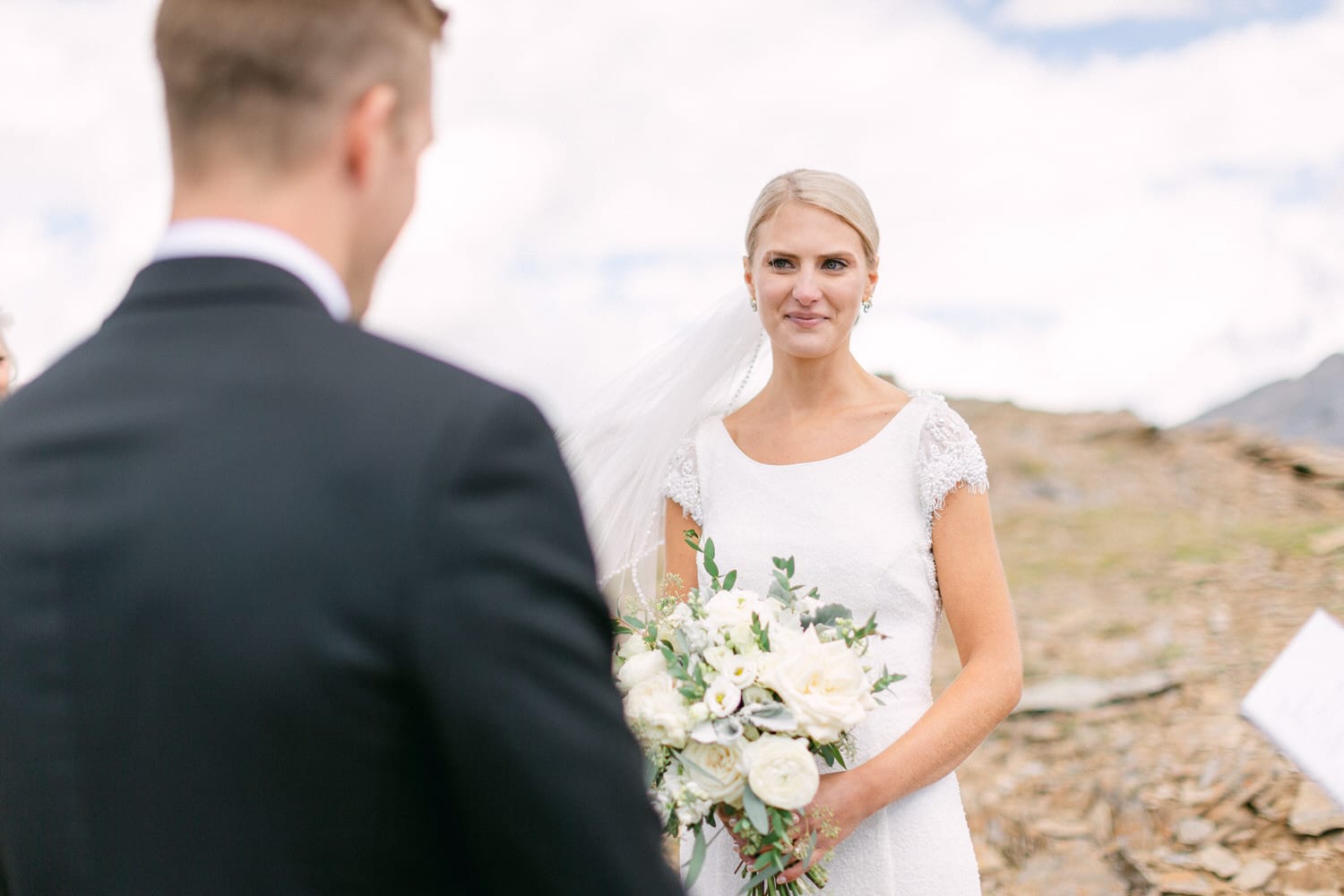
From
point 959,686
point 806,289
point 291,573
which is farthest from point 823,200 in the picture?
point 291,573

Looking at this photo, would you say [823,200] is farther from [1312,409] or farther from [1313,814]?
[1312,409]

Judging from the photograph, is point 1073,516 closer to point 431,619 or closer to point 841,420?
point 841,420

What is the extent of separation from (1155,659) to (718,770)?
6875 mm

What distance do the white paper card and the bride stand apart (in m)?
0.76

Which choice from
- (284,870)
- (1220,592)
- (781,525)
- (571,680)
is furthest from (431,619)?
(1220,592)

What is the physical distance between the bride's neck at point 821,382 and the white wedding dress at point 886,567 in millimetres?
209

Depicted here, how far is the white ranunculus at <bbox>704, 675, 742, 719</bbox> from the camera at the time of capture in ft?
8.52

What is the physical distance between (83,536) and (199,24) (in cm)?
59

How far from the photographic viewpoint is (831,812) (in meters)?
2.82

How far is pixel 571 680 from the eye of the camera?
1.19 metres

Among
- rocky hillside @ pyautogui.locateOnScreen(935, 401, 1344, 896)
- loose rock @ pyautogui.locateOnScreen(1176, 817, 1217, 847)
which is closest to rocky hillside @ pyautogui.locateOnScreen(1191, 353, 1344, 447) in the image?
rocky hillside @ pyautogui.locateOnScreen(935, 401, 1344, 896)

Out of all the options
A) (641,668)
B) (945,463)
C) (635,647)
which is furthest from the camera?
(945,463)

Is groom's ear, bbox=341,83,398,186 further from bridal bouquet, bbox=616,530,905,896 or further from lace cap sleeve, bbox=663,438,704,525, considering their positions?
lace cap sleeve, bbox=663,438,704,525

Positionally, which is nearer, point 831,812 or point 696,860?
point 696,860
